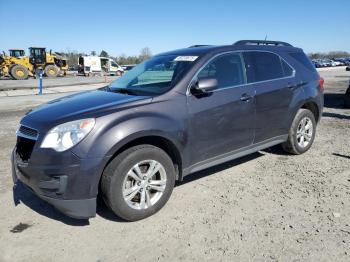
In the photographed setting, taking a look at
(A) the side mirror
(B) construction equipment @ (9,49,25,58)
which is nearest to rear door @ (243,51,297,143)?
(A) the side mirror

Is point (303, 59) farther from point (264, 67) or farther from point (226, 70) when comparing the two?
point (226, 70)

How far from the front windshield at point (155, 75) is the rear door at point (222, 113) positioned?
29 cm

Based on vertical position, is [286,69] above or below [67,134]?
above

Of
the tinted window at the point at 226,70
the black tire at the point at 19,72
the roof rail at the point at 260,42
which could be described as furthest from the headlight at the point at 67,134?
the black tire at the point at 19,72

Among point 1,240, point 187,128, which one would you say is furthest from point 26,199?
point 187,128

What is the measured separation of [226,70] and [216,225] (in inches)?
78.4

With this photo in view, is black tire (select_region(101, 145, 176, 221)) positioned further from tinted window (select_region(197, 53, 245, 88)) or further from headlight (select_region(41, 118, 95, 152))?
tinted window (select_region(197, 53, 245, 88))

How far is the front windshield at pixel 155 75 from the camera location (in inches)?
160

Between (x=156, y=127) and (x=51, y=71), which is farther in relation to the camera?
(x=51, y=71)

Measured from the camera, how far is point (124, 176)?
11.1 ft

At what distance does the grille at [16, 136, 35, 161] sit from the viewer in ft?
11.2

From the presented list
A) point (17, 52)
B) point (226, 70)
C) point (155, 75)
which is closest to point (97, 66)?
point (17, 52)

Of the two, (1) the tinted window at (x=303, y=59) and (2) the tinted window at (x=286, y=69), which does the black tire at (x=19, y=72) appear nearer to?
(1) the tinted window at (x=303, y=59)

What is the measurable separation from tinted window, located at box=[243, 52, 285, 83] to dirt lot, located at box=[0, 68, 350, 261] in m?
1.37
